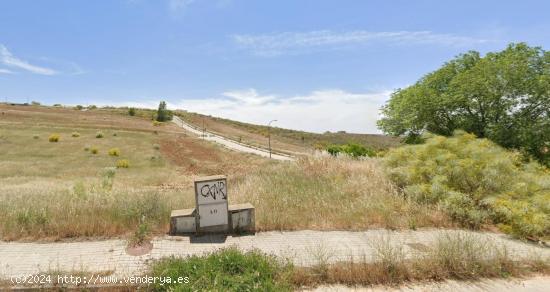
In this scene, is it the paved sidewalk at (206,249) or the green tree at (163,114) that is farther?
the green tree at (163,114)

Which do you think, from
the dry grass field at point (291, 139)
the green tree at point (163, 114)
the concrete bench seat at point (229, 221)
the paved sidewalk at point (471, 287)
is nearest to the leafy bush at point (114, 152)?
the dry grass field at point (291, 139)

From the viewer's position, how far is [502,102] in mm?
14242

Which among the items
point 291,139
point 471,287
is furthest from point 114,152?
point 291,139

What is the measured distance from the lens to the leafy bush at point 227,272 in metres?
3.86

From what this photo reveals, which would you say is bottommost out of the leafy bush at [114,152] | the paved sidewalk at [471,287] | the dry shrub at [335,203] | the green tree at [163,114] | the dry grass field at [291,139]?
the paved sidewalk at [471,287]

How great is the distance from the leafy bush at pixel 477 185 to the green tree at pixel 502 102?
530 cm

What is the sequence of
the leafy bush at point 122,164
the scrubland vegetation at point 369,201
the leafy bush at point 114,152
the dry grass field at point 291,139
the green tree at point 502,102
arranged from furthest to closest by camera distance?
the dry grass field at point 291,139, the leafy bush at point 114,152, the leafy bush at point 122,164, the green tree at point 502,102, the scrubland vegetation at point 369,201

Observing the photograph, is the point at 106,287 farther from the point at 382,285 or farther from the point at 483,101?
the point at 483,101

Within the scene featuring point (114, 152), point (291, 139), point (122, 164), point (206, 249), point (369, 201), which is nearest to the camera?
point (206, 249)

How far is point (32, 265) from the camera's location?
180 inches

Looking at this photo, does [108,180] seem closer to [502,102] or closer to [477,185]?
[477,185]

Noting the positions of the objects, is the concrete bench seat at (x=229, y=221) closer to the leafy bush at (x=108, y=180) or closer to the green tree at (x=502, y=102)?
the leafy bush at (x=108, y=180)

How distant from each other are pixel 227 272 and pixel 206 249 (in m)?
1.21

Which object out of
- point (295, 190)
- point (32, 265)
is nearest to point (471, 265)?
point (295, 190)
